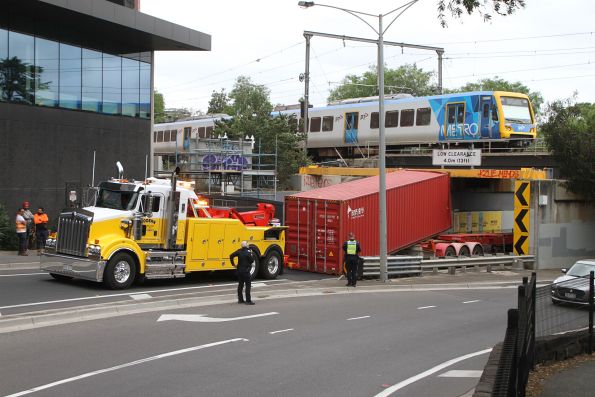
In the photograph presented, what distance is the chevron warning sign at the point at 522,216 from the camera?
3238 cm

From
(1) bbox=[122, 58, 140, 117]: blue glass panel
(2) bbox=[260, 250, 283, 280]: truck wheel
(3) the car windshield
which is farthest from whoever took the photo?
(1) bbox=[122, 58, 140, 117]: blue glass panel

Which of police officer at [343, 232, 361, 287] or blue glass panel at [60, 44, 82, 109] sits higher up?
blue glass panel at [60, 44, 82, 109]

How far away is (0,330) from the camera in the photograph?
13211mm

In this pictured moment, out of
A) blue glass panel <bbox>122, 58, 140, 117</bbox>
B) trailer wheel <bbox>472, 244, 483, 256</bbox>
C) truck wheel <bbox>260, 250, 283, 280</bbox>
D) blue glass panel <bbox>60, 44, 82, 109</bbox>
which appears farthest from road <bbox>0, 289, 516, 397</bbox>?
blue glass panel <bbox>122, 58, 140, 117</bbox>

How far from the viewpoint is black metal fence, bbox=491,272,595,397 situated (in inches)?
275

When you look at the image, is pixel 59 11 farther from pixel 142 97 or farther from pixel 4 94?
pixel 142 97

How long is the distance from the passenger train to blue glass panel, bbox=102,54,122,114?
9.53 metres

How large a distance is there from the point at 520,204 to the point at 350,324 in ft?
64.4

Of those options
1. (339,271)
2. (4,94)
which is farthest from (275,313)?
(4,94)

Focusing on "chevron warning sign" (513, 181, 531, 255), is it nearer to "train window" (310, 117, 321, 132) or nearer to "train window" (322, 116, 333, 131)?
"train window" (322, 116, 333, 131)

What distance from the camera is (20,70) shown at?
28109 mm

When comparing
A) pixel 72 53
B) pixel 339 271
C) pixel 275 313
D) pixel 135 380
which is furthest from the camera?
pixel 72 53

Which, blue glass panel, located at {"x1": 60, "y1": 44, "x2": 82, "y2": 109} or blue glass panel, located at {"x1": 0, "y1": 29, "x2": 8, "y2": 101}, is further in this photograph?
blue glass panel, located at {"x1": 60, "y1": 44, "x2": 82, "y2": 109}

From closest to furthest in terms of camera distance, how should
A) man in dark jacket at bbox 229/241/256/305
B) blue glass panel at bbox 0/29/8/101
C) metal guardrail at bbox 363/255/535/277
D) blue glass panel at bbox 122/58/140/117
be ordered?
man in dark jacket at bbox 229/241/256/305 → metal guardrail at bbox 363/255/535/277 → blue glass panel at bbox 0/29/8/101 → blue glass panel at bbox 122/58/140/117
